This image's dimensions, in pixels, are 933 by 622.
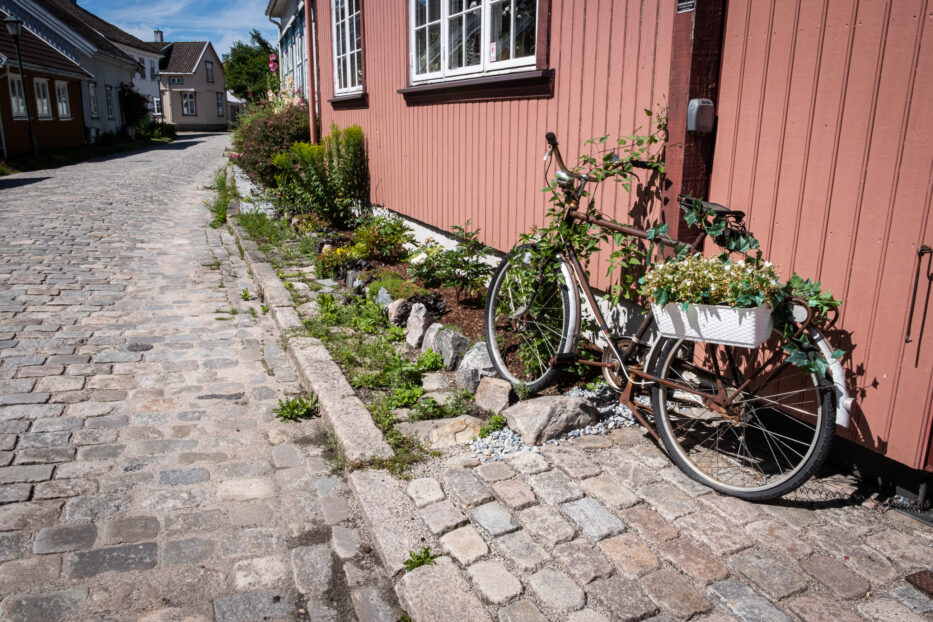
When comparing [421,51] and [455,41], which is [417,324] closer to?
[455,41]

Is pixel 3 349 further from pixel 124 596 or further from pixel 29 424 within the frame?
pixel 124 596

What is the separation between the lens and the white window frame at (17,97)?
22.7 meters

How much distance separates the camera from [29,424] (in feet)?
13.1

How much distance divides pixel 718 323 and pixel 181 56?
71431mm

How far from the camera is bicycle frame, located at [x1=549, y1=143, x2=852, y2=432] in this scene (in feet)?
9.13

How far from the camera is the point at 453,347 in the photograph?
15.7ft

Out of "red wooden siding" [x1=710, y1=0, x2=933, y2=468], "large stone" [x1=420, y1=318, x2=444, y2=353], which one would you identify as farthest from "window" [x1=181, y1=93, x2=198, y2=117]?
"red wooden siding" [x1=710, y1=0, x2=933, y2=468]

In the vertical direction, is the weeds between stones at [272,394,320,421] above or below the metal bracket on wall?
below

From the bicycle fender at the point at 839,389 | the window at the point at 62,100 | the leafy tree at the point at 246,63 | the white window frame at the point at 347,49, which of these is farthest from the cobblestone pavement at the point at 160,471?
the leafy tree at the point at 246,63

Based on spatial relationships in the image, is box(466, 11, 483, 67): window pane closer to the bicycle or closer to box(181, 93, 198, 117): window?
the bicycle

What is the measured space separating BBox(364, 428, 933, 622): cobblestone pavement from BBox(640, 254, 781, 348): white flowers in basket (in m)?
0.76

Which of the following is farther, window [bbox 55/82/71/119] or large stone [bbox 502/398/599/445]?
window [bbox 55/82/71/119]

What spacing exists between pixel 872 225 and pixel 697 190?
1001 millimetres

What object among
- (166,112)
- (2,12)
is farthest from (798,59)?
(166,112)
